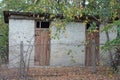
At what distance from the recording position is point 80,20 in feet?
56.7

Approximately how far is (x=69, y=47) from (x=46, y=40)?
140 cm

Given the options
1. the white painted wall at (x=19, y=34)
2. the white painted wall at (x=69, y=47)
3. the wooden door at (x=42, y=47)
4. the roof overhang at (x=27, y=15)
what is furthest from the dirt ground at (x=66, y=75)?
the roof overhang at (x=27, y=15)

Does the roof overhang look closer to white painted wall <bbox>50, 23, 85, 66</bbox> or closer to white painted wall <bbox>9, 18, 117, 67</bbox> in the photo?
white painted wall <bbox>9, 18, 117, 67</bbox>

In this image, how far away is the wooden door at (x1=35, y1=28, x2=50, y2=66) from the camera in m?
17.2

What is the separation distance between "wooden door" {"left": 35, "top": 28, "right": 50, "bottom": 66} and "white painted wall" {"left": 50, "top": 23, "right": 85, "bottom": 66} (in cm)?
29

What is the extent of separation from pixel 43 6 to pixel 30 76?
3119mm

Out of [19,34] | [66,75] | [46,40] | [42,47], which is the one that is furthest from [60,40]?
[66,75]

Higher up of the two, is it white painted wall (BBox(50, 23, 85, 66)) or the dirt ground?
white painted wall (BBox(50, 23, 85, 66))

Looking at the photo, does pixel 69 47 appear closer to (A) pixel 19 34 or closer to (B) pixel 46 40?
(B) pixel 46 40

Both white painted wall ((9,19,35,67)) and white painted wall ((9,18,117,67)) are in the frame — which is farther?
white painted wall ((9,18,117,67))

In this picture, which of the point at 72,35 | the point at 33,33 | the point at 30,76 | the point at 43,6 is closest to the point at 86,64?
the point at 72,35

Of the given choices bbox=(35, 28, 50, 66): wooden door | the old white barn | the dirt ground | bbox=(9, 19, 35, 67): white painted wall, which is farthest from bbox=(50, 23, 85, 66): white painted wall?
the dirt ground

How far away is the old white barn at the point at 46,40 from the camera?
Answer: 16.8m

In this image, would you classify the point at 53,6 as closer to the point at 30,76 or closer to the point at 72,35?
the point at 30,76
